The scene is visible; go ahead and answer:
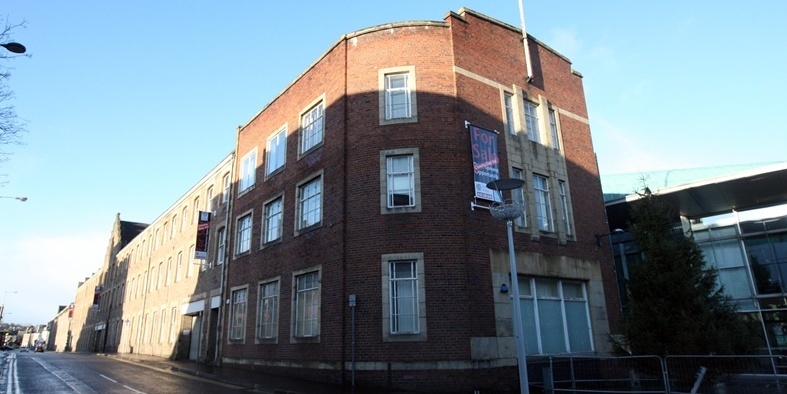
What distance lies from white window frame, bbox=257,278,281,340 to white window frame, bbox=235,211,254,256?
309cm

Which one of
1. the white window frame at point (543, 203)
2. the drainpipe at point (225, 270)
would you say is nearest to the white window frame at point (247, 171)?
the drainpipe at point (225, 270)

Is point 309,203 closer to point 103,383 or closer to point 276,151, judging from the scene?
point 276,151

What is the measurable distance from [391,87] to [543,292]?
30.6 feet

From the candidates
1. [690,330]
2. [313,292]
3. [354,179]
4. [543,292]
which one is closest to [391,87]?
[354,179]

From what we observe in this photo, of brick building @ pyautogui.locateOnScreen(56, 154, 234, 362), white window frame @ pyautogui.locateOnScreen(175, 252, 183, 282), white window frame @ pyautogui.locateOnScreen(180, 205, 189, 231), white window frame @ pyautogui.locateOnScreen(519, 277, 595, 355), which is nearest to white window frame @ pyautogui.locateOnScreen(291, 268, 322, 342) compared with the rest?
white window frame @ pyautogui.locateOnScreen(519, 277, 595, 355)

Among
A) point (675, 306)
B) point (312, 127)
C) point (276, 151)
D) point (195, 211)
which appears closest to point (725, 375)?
point (675, 306)

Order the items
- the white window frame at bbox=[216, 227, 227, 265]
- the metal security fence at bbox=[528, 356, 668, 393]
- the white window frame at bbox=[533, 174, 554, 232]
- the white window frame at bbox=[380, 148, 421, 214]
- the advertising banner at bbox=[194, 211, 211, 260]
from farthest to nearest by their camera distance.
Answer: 1. the advertising banner at bbox=[194, 211, 211, 260]
2. the white window frame at bbox=[216, 227, 227, 265]
3. the white window frame at bbox=[533, 174, 554, 232]
4. the white window frame at bbox=[380, 148, 421, 214]
5. the metal security fence at bbox=[528, 356, 668, 393]

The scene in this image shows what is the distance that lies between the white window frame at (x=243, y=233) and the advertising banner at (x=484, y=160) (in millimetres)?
12626

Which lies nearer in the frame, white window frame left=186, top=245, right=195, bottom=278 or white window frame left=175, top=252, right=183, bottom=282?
white window frame left=186, top=245, right=195, bottom=278

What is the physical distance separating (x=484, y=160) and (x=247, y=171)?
47.7 ft

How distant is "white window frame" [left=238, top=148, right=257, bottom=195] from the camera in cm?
2597

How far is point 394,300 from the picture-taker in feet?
51.9

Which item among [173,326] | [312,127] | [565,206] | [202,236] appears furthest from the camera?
[173,326]

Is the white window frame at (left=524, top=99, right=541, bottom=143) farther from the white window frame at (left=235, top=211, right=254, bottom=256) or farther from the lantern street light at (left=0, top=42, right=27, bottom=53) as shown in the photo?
the lantern street light at (left=0, top=42, right=27, bottom=53)
